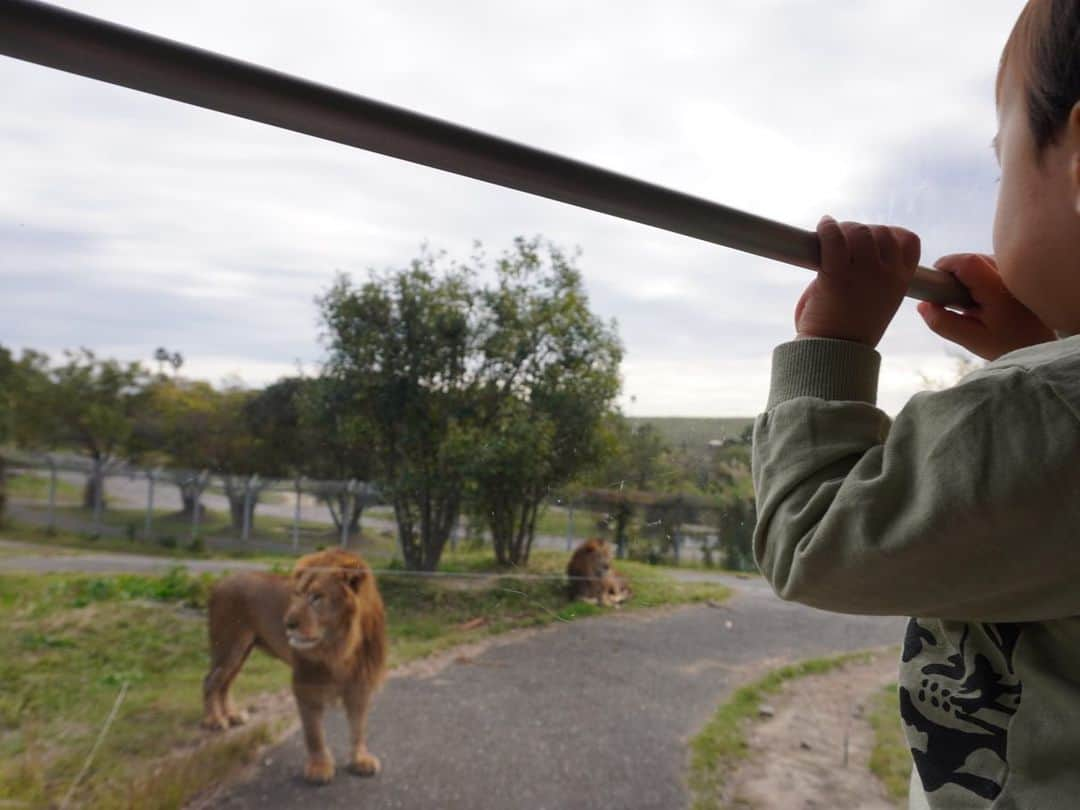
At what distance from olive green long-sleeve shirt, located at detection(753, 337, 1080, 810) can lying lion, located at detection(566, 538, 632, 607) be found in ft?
1.54

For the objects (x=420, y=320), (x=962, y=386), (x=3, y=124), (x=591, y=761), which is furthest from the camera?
(x=591, y=761)

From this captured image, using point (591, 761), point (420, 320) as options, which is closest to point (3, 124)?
point (420, 320)

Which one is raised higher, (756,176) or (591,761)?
(756,176)

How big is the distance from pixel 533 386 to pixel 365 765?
1.57 feet

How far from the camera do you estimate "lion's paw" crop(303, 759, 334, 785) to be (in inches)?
37.7

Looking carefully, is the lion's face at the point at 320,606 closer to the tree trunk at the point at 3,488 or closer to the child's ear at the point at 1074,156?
the tree trunk at the point at 3,488

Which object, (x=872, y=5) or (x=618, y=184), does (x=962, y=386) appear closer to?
(x=618, y=184)

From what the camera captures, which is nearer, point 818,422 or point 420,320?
point 818,422

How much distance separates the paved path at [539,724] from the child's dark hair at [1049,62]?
75cm

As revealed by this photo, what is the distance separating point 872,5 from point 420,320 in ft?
2.17

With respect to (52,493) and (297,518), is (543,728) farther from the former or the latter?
(52,493)

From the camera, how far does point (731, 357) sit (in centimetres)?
109

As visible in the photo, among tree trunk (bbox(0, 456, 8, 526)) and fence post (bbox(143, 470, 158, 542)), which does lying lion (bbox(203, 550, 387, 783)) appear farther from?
tree trunk (bbox(0, 456, 8, 526))

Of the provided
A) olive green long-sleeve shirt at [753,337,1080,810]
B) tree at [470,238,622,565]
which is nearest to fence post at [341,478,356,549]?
tree at [470,238,622,565]
